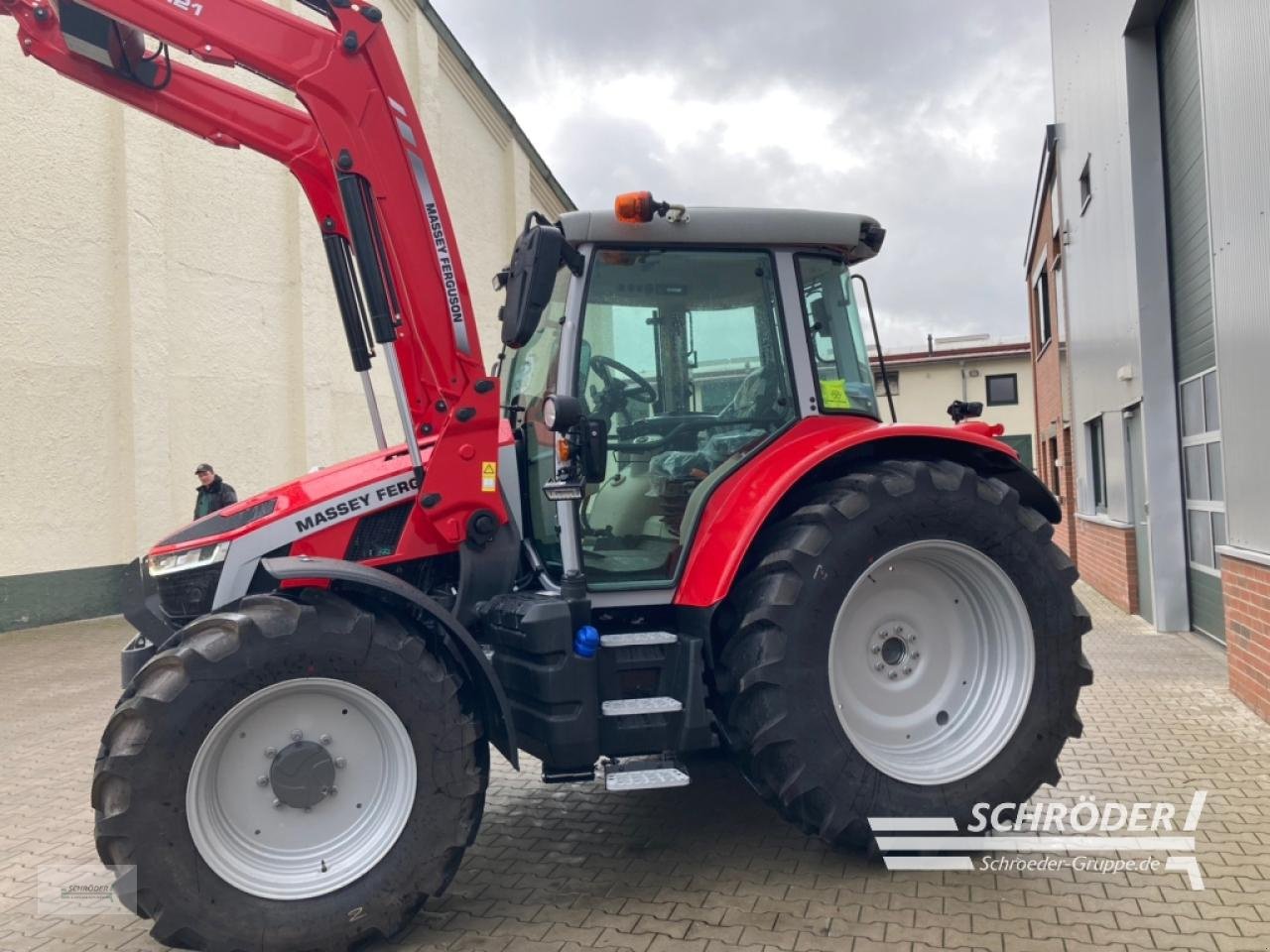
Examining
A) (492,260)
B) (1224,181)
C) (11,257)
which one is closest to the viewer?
(1224,181)

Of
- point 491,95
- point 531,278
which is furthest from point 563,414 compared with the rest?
point 491,95

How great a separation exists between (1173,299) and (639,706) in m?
7.42

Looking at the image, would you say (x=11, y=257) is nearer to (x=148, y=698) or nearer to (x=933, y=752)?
(x=148, y=698)

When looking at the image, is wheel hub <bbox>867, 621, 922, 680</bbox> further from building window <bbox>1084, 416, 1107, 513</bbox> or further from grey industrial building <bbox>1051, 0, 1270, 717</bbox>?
building window <bbox>1084, 416, 1107, 513</bbox>

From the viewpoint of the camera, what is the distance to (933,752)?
4.05 m

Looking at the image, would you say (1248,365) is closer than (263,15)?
No

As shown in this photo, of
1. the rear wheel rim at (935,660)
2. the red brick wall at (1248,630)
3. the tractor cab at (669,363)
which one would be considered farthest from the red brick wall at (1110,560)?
the tractor cab at (669,363)

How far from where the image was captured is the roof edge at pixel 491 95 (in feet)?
53.5

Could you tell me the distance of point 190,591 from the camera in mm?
3717

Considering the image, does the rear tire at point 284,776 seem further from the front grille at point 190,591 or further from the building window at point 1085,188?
the building window at point 1085,188

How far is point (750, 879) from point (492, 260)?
16.0m

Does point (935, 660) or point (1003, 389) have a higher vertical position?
point (1003, 389)

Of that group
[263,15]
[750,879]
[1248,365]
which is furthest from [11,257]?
[1248,365]

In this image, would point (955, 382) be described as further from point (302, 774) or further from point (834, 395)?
point (302, 774)
